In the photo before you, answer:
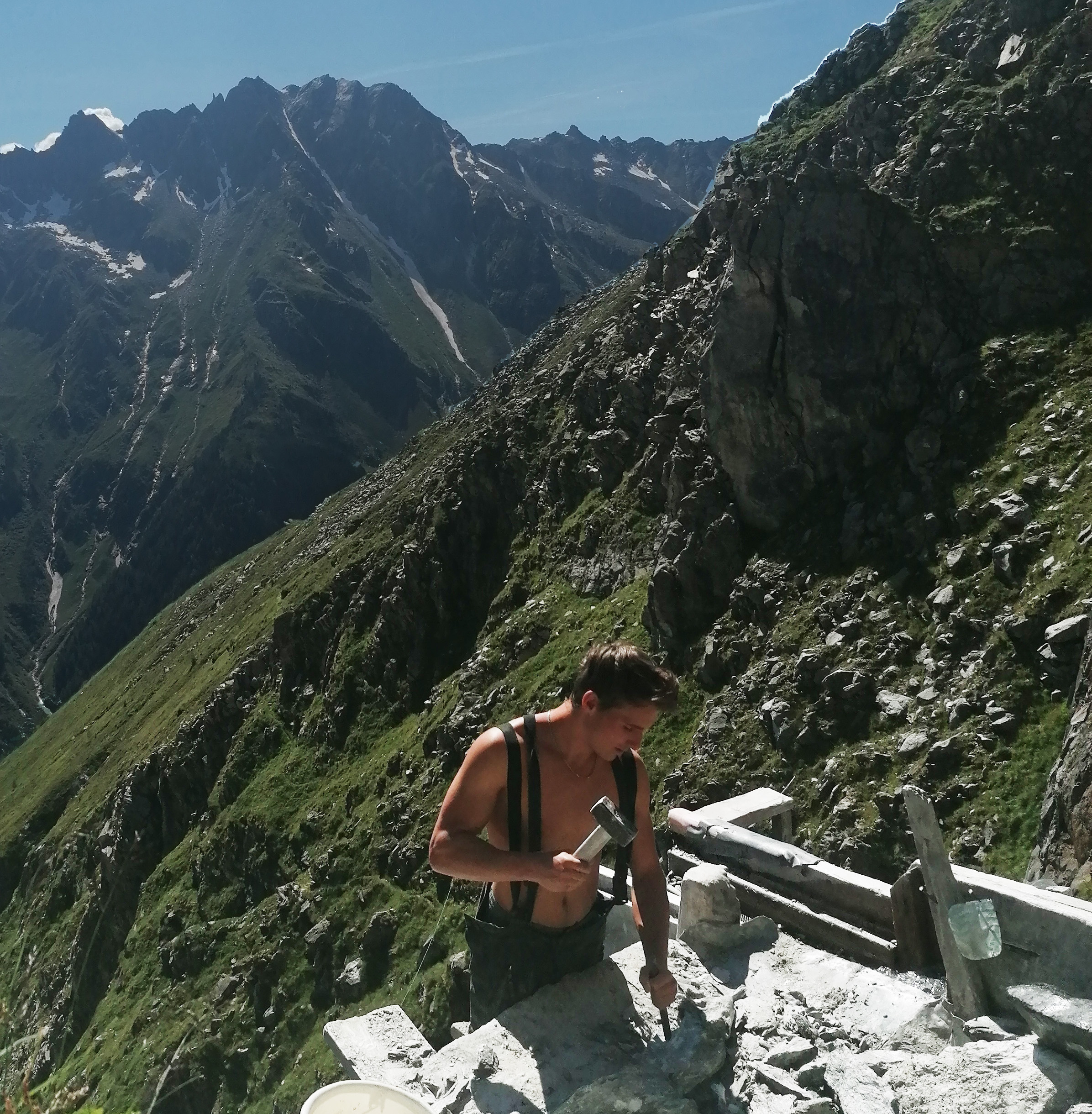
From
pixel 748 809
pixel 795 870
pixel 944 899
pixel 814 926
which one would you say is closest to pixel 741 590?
pixel 748 809

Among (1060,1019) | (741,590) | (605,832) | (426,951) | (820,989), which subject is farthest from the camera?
(426,951)

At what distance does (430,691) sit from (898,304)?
27.5 m

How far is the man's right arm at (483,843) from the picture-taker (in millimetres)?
4973

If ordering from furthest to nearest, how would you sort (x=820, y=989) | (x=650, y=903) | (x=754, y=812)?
1. (x=754, y=812)
2. (x=820, y=989)
3. (x=650, y=903)

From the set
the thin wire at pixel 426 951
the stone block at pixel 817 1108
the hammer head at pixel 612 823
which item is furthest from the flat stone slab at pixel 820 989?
the thin wire at pixel 426 951

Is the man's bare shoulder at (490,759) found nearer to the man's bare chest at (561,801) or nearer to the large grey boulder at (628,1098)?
the man's bare chest at (561,801)

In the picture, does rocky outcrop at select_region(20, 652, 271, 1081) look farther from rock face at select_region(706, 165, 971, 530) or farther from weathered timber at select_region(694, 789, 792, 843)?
weathered timber at select_region(694, 789, 792, 843)

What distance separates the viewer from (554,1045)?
5508 millimetres

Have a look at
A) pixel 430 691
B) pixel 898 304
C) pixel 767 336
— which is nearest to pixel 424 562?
pixel 430 691

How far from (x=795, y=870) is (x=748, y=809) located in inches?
65.4

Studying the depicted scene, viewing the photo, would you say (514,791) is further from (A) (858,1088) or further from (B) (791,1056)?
(A) (858,1088)

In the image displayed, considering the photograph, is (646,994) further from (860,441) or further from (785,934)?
(860,441)

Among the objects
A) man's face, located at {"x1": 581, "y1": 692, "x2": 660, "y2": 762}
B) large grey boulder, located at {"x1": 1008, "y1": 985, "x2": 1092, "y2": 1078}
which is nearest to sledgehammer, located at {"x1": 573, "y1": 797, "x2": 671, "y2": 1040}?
man's face, located at {"x1": 581, "y1": 692, "x2": 660, "y2": 762}

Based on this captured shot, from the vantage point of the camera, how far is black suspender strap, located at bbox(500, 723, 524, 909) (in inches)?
212
